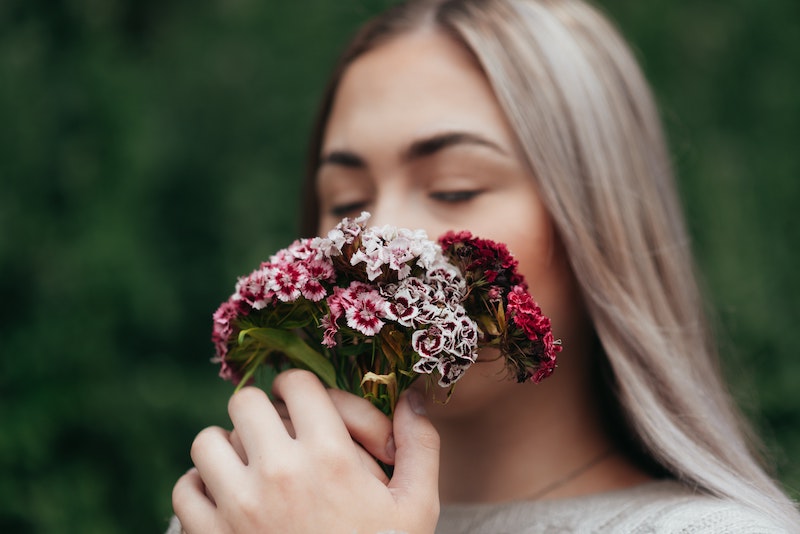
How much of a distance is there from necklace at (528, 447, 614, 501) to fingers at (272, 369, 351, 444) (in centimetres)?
65

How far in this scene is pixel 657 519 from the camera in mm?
1526

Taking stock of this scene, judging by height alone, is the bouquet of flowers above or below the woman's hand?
above

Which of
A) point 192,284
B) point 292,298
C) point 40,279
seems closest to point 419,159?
point 292,298

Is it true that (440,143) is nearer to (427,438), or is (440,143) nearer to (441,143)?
(441,143)

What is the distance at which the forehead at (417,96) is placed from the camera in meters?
1.73

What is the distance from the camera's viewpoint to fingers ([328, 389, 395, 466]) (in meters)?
1.39

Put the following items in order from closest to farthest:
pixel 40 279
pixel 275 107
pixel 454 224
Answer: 1. pixel 454 224
2. pixel 40 279
3. pixel 275 107

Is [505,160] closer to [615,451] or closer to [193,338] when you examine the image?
[615,451]

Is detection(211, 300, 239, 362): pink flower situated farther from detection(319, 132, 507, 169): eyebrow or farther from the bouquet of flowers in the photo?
detection(319, 132, 507, 169): eyebrow

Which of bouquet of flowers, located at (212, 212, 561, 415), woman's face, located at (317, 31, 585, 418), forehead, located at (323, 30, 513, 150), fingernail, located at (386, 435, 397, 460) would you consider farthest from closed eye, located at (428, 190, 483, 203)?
fingernail, located at (386, 435, 397, 460)

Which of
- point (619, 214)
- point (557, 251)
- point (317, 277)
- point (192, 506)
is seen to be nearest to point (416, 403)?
point (317, 277)

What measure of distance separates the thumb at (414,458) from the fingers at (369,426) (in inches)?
0.9

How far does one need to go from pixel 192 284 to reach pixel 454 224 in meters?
1.85

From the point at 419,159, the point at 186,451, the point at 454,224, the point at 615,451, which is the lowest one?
the point at 615,451
